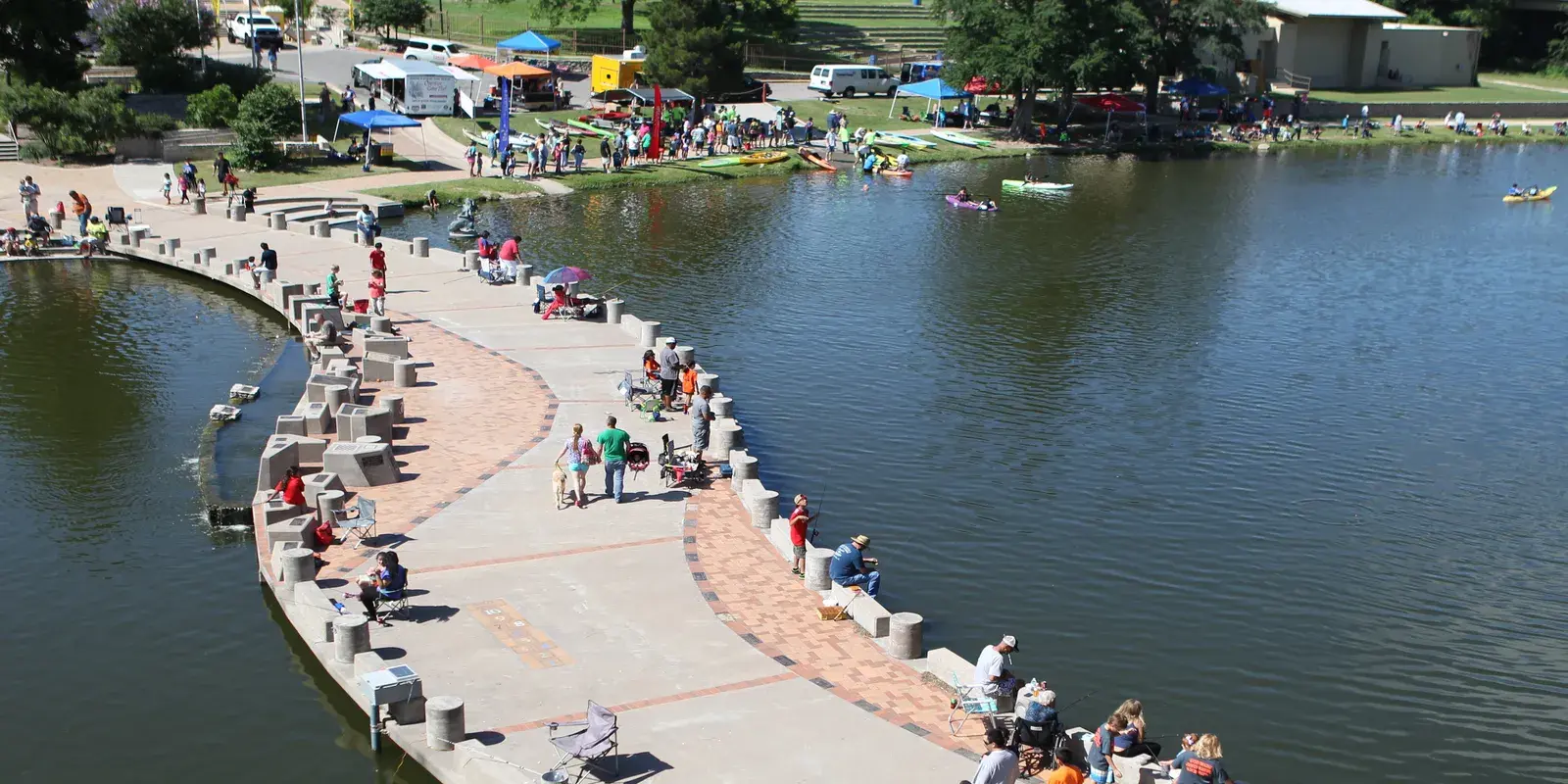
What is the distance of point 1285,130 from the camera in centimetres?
8456

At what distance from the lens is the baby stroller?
25.8 meters

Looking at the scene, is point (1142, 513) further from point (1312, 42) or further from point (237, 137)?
point (1312, 42)

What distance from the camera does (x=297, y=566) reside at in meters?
21.3

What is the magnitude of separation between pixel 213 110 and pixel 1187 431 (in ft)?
158

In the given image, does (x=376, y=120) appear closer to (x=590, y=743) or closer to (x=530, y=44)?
(x=530, y=44)

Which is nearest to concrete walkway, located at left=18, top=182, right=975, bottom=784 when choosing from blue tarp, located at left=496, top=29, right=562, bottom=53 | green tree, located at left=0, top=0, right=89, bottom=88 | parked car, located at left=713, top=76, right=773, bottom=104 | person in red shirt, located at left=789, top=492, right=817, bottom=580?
person in red shirt, located at left=789, top=492, right=817, bottom=580

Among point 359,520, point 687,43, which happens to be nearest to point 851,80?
point 687,43

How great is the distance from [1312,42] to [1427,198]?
35627 mm

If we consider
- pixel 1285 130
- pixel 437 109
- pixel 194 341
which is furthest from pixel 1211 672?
pixel 1285 130

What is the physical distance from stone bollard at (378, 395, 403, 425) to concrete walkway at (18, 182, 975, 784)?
0.33 m

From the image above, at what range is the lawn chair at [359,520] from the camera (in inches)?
906

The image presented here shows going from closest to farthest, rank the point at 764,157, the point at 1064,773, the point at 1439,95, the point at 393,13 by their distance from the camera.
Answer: the point at 1064,773 → the point at 764,157 → the point at 393,13 → the point at 1439,95

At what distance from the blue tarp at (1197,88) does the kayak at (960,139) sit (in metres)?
16.3

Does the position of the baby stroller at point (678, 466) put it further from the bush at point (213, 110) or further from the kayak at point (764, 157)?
the bush at point (213, 110)
